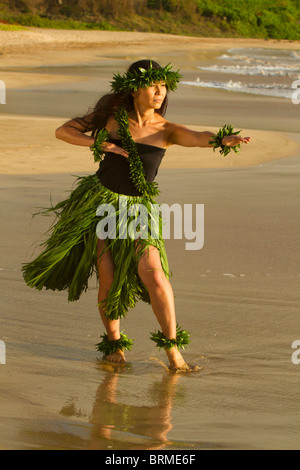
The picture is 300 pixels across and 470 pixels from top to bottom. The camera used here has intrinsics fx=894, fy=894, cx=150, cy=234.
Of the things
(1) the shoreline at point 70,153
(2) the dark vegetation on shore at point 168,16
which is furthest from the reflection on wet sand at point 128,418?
(2) the dark vegetation on shore at point 168,16

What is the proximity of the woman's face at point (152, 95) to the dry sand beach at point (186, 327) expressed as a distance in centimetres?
115

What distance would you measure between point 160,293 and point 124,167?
23.4 inches

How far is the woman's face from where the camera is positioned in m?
4.01

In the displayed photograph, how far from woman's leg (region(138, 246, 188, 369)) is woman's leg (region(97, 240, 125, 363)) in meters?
0.17

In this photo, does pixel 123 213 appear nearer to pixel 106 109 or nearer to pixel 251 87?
pixel 106 109

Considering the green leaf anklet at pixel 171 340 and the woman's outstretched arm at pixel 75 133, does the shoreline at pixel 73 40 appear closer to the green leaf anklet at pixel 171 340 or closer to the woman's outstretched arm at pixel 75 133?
the woman's outstretched arm at pixel 75 133

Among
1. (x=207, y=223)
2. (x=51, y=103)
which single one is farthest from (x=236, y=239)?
(x=51, y=103)

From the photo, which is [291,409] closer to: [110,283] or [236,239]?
[110,283]

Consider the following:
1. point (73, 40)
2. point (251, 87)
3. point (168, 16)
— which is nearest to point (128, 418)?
point (251, 87)

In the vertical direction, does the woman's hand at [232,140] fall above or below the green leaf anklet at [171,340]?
above

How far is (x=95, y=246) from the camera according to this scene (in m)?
4.06

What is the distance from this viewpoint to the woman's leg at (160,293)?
396cm

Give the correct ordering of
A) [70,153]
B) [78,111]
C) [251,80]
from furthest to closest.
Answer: [251,80], [78,111], [70,153]

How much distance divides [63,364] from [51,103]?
43.5 feet
